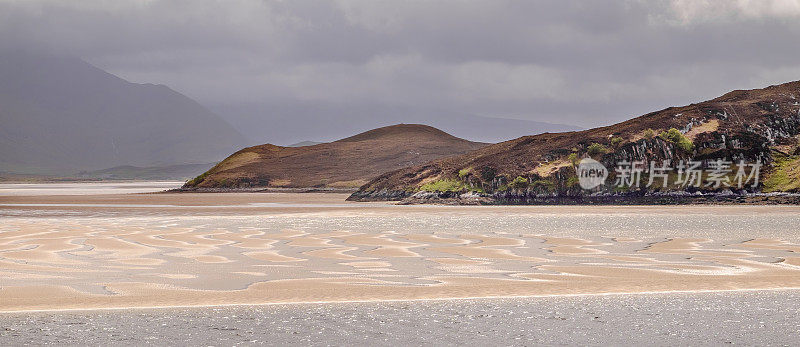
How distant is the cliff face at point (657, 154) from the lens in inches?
2044

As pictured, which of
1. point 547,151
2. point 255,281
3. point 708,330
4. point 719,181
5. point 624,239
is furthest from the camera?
point 547,151

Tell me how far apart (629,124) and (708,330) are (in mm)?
54033

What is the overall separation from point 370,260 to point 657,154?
41542mm

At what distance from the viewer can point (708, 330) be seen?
9.97 metres

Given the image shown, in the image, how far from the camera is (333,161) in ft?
405

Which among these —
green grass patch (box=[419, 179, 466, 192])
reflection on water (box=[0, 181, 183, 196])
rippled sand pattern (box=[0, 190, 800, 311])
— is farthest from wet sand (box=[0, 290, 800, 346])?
reflection on water (box=[0, 181, 183, 196])

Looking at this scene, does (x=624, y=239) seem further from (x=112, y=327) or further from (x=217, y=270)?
(x=112, y=327)

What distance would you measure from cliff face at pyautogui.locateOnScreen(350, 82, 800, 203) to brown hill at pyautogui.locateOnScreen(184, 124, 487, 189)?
43883 millimetres

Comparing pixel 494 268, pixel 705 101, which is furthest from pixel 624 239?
pixel 705 101

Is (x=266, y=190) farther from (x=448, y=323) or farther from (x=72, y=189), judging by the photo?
(x=448, y=323)

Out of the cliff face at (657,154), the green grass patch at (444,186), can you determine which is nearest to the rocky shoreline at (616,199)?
the cliff face at (657,154)

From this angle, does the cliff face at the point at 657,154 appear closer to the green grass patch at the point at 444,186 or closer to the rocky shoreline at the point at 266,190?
the green grass patch at the point at 444,186

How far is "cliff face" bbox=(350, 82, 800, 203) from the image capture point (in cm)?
5191

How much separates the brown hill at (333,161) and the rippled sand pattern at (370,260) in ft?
244
